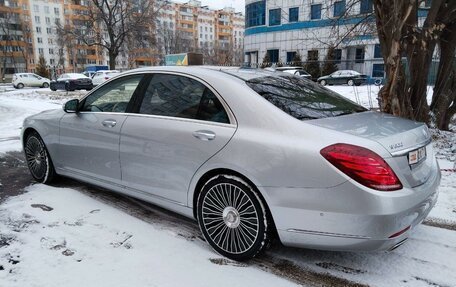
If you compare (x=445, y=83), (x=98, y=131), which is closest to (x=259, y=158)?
(x=98, y=131)

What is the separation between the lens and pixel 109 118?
4.06 metres

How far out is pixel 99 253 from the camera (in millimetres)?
3236

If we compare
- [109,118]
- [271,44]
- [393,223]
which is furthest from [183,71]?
[271,44]

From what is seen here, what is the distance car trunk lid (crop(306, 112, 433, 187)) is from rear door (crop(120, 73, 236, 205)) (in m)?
0.85

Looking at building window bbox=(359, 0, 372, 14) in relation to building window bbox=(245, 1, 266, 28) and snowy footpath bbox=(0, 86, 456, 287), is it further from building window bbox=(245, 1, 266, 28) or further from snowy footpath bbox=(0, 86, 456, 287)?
building window bbox=(245, 1, 266, 28)

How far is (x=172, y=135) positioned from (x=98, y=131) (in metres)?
1.17

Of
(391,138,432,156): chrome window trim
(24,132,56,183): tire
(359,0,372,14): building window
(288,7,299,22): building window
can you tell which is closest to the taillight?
(391,138,432,156): chrome window trim

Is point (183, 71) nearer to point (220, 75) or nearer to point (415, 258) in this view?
point (220, 75)

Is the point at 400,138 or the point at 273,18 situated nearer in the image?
the point at 400,138

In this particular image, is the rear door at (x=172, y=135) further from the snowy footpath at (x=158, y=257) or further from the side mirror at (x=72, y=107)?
the side mirror at (x=72, y=107)

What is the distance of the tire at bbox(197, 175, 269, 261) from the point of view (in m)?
2.98

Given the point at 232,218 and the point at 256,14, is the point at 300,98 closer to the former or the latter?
the point at 232,218

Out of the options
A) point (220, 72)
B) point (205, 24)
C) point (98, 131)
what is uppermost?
point (205, 24)

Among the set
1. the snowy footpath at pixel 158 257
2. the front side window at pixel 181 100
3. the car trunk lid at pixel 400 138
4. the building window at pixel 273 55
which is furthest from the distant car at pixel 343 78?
the car trunk lid at pixel 400 138
